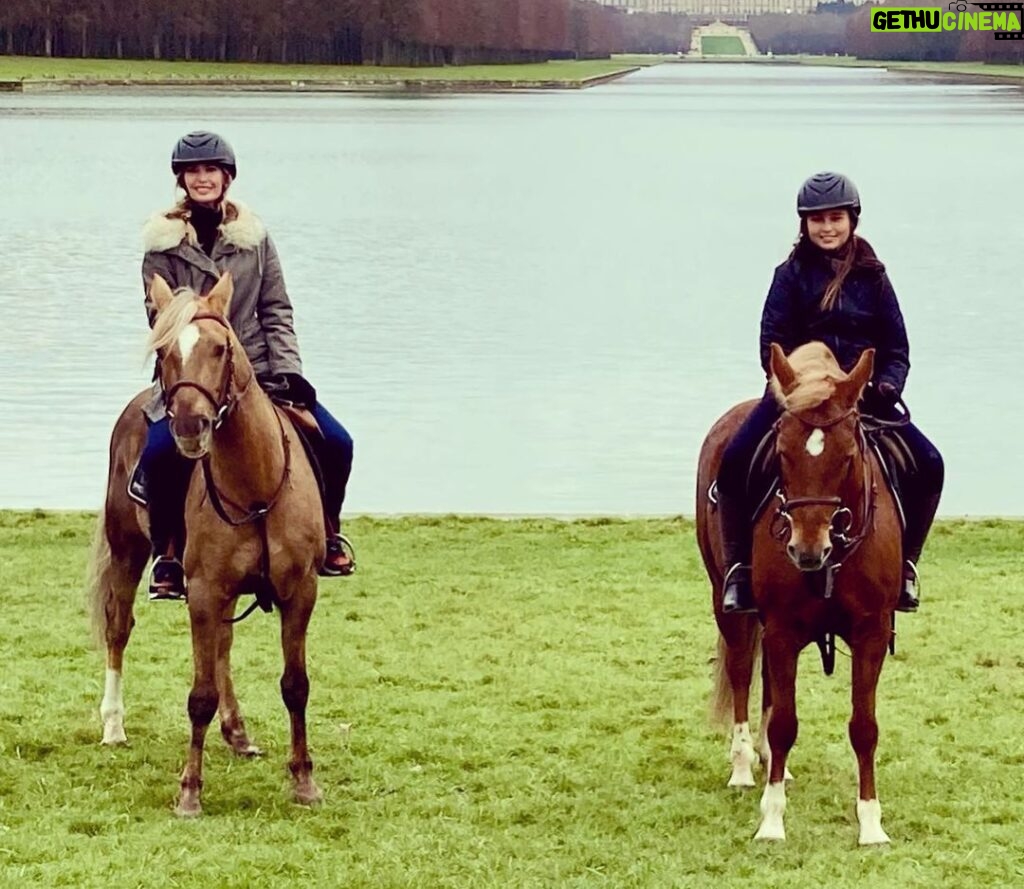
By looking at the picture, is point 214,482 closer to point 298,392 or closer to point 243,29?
point 298,392

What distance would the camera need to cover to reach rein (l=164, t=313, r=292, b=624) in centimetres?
655

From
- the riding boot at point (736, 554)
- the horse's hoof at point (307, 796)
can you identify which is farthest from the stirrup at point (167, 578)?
the riding boot at point (736, 554)

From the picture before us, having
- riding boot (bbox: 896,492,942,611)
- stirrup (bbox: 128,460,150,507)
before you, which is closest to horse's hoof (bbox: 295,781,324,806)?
stirrup (bbox: 128,460,150,507)

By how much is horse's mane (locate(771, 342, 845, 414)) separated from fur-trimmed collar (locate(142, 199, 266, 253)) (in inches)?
80.2

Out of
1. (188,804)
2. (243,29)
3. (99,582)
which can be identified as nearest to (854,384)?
(188,804)

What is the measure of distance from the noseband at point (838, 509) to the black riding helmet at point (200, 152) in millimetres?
2221

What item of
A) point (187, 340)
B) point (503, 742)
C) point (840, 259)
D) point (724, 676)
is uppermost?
point (840, 259)

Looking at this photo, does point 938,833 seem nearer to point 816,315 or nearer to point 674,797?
point 674,797

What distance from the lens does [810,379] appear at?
6500mm

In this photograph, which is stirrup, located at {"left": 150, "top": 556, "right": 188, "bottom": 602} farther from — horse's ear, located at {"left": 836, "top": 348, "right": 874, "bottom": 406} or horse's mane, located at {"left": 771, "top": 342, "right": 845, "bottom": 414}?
horse's ear, located at {"left": 836, "top": 348, "right": 874, "bottom": 406}

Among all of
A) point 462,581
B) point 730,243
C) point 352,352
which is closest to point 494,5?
point 730,243

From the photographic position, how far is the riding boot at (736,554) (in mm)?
7238

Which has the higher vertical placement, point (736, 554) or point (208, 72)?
point (208, 72)

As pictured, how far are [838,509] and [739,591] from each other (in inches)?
31.6
